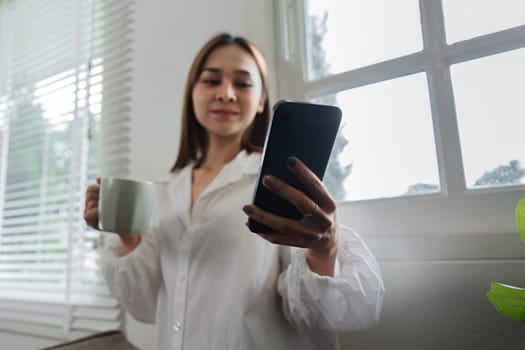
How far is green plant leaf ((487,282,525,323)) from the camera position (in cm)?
35

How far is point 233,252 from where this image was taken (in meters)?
0.61

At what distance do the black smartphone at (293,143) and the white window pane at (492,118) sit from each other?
38cm

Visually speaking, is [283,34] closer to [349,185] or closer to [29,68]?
[349,185]

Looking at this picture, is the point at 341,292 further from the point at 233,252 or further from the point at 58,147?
the point at 58,147

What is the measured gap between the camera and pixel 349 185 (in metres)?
0.80

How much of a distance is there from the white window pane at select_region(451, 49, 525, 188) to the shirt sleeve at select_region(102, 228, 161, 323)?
62cm

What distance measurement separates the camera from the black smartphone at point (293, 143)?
1.33 ft

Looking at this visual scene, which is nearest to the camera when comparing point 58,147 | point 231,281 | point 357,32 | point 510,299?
point 510,299

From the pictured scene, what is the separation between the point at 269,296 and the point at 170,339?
20cm

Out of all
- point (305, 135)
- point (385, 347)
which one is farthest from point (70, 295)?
point (305, 135)

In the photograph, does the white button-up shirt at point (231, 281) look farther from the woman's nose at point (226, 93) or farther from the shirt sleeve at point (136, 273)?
the woman's nose at point (226, 93)

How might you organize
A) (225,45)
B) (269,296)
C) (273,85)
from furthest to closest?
(273,85) → (225,45) → (269,296)

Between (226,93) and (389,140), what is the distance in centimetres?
36

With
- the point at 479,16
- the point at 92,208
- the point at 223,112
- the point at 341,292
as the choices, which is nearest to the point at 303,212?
the point at 341,292
